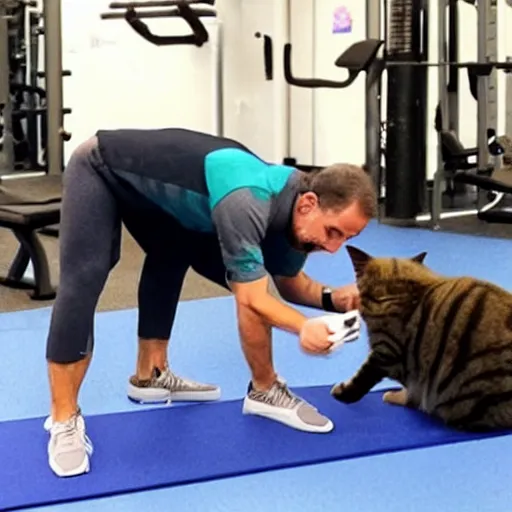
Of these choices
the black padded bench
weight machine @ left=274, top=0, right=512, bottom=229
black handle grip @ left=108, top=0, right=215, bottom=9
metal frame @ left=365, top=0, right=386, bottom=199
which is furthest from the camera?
black handle grip @ left=108, top=0, right=215, bottom=9

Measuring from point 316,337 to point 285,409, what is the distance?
0.68 meters

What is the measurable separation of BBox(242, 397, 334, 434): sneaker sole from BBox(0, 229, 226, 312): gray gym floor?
1679mm

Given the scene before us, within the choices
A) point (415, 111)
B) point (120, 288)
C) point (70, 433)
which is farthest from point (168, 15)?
point (70, 433)

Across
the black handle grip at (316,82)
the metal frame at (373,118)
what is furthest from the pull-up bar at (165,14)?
the metal frame at (373,118)

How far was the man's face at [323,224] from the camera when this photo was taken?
8.07 feet

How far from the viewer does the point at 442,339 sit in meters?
2.73

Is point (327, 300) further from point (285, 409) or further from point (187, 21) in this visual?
point (187, 21)

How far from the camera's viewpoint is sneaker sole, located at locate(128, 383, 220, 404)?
10.2ft

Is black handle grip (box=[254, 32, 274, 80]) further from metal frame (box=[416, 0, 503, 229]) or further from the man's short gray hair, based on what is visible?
the man's short gray hair

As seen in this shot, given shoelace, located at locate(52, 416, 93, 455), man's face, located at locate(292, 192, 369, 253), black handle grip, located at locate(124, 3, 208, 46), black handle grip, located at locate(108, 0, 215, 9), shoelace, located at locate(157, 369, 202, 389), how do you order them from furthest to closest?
black handle grip, located at locate(124, 3, 208, 46) < black handle grip, located at locate(108, 0, 215, 9) < shoelace, located at locate(157, 369, 202, 389) < shoelace, located at locate(52, 416, 93, 455) < man's face, located at locate(292, 192, 369, 253)

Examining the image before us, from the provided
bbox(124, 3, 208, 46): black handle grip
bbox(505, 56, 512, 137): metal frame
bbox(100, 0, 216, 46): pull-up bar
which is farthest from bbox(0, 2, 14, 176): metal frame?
bbox(505, 56, 512, 137): metal frame

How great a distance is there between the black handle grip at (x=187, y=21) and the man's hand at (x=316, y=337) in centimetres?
526

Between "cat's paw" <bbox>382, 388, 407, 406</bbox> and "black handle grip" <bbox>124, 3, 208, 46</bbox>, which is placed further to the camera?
"black handle grip" <bbox>124, 3, 208, 46</bbox>

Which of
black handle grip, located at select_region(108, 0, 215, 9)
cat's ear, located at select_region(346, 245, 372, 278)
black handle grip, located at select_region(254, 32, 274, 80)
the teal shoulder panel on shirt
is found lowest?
cat's ear, located at select_region(346, 245, 372, 278)
